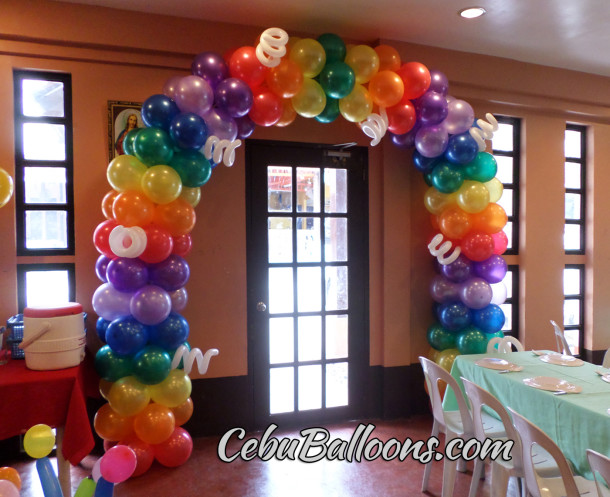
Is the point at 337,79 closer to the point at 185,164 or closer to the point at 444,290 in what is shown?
the point at 185,164

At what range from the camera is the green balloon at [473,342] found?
3.49 meters

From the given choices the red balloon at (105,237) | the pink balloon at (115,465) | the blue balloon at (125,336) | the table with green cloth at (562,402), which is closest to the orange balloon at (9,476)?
the pink balloon at (115,465)

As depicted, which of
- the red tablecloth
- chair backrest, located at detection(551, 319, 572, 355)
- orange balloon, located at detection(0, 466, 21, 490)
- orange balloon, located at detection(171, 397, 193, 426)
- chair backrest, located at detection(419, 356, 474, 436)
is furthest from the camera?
chair backrest, located at detection(551, 319, 572, 355)

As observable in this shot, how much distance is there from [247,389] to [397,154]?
83.3 inches

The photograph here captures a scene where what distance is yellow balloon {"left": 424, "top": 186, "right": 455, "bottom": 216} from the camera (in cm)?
345

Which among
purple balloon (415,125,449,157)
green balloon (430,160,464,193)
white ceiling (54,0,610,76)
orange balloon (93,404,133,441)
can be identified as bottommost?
orange balloon (93,404,133,441)

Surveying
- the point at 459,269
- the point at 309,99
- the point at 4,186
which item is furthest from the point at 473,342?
the point at 4,186

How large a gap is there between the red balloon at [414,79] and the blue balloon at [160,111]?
144 centimetres

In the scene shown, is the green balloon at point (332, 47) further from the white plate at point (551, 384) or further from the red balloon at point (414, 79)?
the white plate at point (551, 384)

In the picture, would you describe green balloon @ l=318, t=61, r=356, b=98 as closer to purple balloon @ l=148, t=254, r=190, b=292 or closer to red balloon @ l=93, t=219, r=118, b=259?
purple balloon @ l=148, t=254, r=190, b=292

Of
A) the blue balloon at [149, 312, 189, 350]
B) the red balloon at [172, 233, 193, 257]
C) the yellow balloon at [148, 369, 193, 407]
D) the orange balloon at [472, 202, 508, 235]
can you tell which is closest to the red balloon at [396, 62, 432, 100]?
the orange balloon at [472, 202, 508, 235]

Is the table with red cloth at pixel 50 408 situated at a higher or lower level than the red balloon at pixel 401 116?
lower

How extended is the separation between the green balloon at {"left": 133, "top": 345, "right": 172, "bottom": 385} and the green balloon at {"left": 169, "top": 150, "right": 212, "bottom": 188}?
970mm

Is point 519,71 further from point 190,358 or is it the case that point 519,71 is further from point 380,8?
point 190,358
